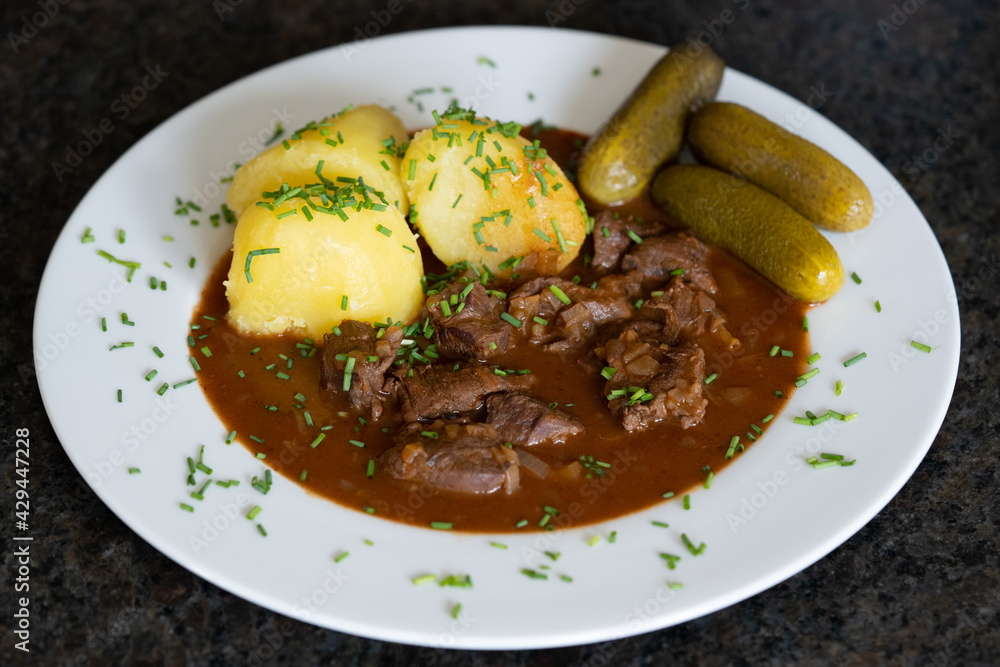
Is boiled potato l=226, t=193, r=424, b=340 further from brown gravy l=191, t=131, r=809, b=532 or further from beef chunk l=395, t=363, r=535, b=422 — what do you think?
beef chunk l=395, t=363, r=535, b=422

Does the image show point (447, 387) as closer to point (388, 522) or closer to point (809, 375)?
point (388, 522)

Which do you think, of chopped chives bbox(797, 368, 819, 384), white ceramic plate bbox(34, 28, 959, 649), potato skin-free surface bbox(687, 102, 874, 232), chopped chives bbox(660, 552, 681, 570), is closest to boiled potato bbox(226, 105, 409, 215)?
white ceramic plate bbox(34, 28, 959, 649)

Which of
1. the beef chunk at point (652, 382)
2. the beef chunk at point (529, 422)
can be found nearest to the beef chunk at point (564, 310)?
the beef chunk at point (652, 382)

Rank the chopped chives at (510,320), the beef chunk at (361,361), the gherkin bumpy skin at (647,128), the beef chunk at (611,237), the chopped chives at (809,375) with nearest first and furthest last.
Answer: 1. the beef chunk at (361,361)
2. the chopped chives at (809,375)
3. the chopped chives at (510,320)
4. the beef chunk at (611,237)
5. the gherkin bumpy skin at (647,128)

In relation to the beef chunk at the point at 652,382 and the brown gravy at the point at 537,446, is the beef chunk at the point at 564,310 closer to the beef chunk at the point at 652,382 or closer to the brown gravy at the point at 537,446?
the brown gravy at the point at 537,446

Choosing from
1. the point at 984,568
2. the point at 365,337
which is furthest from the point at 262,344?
the point at 984,568

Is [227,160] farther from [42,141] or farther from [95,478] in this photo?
[95,478]

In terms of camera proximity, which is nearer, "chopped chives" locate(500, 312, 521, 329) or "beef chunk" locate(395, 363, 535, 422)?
"beef chunk" locate(395, 363, 535, 422)
